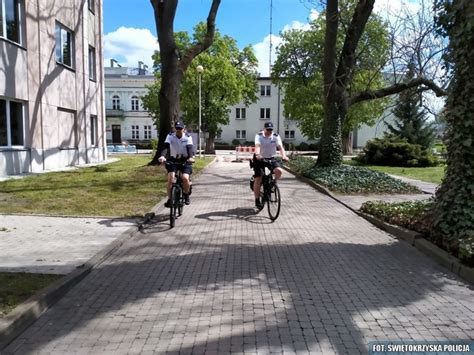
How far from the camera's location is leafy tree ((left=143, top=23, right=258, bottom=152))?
49.2 meters

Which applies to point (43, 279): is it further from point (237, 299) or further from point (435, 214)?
point (435, 214)

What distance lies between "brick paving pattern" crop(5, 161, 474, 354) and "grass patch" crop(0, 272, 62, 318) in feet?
0.93

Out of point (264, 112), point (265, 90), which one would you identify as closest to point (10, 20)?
point (264, 112)

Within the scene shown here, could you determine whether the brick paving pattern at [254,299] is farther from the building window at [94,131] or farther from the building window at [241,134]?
the building window at [241,134]

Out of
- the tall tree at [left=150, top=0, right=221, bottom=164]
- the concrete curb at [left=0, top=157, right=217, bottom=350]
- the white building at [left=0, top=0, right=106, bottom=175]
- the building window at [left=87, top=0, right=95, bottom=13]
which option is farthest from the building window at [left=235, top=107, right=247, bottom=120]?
the concrete curb at [left=0, top=157, right=217, bottom=350]

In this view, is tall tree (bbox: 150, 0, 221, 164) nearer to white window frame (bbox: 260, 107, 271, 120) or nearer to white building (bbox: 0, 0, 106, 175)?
white building (bbox: 0, 0, 106, 175)

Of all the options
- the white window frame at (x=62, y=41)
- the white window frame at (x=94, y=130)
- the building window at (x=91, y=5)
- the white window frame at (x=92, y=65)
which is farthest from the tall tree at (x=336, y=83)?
the building window at (x=91, y=5)

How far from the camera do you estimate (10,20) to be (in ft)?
54.3

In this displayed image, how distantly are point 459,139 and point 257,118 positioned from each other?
208 ft

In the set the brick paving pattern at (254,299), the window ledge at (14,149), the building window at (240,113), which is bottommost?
the brick paving pattern at (254,299)

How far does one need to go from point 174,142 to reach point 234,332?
5899mm

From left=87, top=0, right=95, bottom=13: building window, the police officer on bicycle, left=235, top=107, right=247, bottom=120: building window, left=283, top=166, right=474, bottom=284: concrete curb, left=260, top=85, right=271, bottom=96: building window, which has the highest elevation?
left=87, top=0, right=95, bottom=13: building window

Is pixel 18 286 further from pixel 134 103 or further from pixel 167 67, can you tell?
pixel 134 103

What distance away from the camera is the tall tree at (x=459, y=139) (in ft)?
20.5
